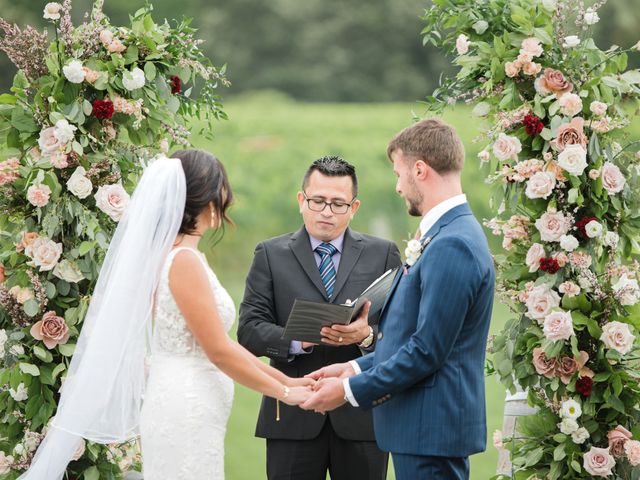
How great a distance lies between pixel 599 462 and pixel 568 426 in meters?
0.21

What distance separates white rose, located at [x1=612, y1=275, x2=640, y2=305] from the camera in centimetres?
465

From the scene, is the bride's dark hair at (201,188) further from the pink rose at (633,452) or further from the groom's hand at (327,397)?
the pink rose at (633,452)

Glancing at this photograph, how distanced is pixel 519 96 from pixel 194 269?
190 cm

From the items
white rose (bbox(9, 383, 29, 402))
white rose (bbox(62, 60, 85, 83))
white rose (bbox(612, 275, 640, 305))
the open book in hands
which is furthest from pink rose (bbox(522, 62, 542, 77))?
white rose (bbox(9, 383, 29, 402))

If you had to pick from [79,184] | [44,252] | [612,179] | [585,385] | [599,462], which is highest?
[612,179]

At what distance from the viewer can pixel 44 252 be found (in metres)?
4.88

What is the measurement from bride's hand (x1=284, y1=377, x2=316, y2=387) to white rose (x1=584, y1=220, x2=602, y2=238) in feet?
4.79

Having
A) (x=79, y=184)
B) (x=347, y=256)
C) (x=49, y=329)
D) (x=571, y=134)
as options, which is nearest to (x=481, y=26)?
(x=571, y=134)

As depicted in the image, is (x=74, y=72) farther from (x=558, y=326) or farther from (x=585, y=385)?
(x=585, y=385)

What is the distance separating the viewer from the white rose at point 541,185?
15.4ft

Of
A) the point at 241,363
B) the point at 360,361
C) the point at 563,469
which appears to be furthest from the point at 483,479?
the point at 241,363

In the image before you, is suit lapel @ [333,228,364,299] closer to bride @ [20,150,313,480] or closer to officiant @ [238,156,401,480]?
officiant @ [238,156,401,480]

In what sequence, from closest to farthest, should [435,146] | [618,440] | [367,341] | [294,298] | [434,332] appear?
1. [434,332]
2. [435,146]
3. [618,440]
4. [367,341]
5. [294,298]

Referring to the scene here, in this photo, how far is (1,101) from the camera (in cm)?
492
